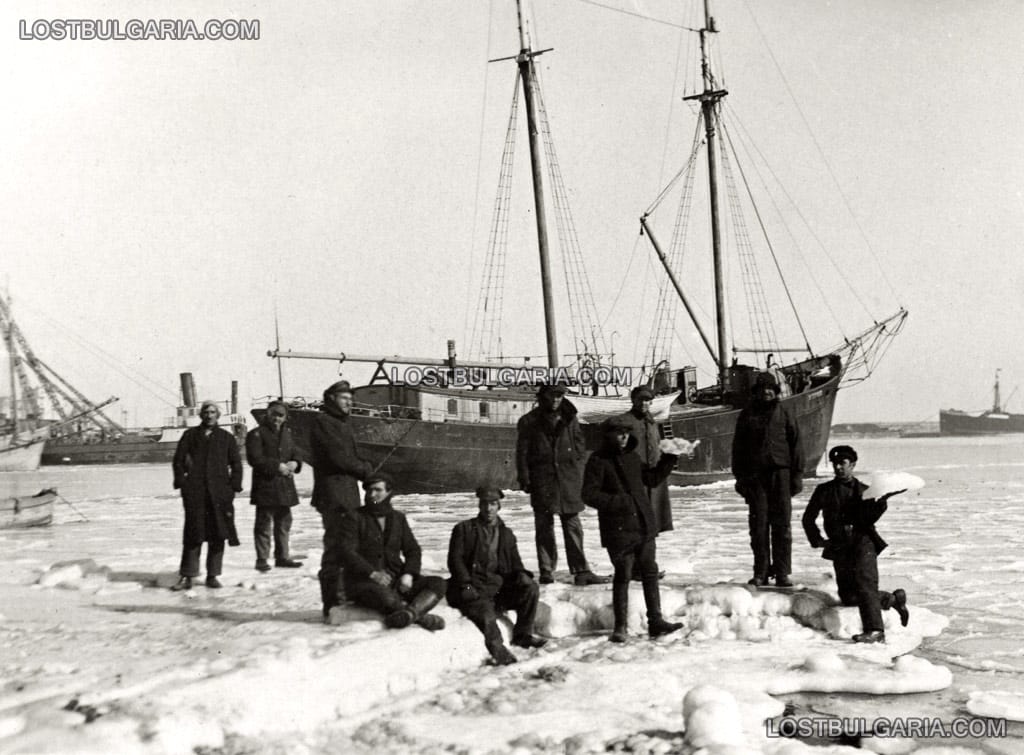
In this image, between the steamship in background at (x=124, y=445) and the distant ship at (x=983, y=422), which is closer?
the steamship in background at (x=124, y=445)

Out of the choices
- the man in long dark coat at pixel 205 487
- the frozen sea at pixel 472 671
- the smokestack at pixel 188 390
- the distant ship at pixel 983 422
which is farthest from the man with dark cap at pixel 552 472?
the distant ship at pixel 983 422

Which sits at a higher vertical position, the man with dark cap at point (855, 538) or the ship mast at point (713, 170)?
the ship mast at point (713, 170)

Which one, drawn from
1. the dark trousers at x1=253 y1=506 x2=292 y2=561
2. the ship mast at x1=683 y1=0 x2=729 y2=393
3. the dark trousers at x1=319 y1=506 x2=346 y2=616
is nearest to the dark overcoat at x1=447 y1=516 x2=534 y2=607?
the dark trousers at x1=319 y1=506 x2=346 y2=616

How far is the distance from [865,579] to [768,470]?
1110 millimetres

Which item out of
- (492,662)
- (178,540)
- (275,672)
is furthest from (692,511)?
(275,672)

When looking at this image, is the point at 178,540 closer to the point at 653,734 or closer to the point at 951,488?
the point at 653,734

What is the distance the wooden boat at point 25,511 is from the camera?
13750mm

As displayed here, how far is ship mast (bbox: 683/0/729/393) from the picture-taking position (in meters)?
27.8

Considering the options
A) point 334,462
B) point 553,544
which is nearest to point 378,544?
point 334,462

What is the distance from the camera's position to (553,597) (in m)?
6.50

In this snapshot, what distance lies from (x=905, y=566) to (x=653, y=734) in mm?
5832

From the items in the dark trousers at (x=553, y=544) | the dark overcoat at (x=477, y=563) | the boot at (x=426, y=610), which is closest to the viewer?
the boot at (x=426, y=610)

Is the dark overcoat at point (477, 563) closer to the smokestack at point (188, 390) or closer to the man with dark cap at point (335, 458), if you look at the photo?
the man with dark cap at point (335, 458)

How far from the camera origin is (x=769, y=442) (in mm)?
6770
